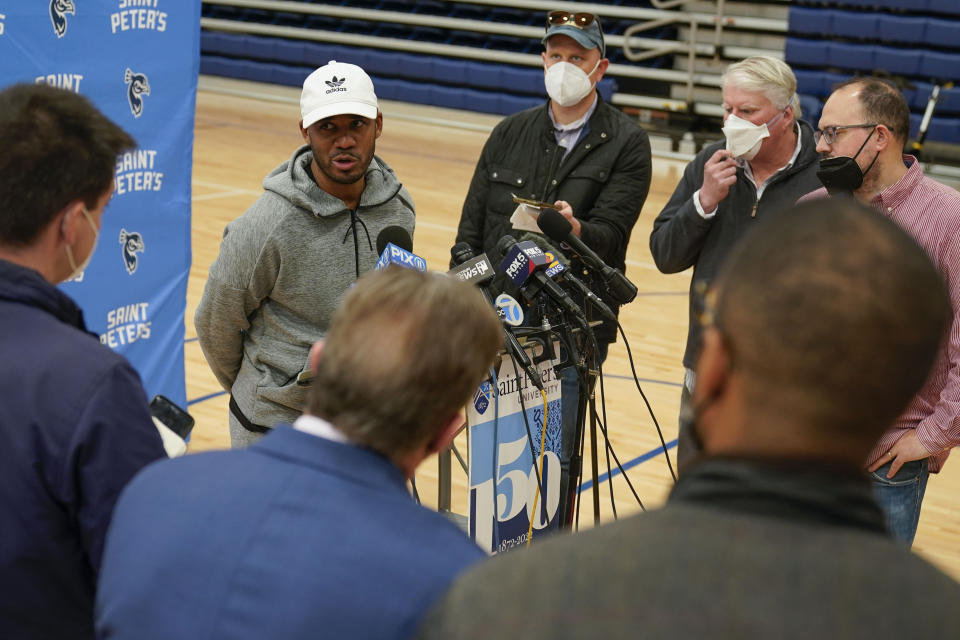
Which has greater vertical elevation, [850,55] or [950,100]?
[850,55]

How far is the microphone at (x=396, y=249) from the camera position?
231 centimetres

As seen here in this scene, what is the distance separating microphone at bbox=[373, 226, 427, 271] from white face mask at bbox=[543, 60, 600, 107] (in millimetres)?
862

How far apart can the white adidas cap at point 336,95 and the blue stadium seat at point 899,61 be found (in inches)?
362

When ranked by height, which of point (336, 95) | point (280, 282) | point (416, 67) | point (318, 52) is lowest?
point (280, 282)

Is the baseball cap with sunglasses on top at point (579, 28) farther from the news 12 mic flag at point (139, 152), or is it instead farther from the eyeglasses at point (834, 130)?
the news 12 mic flag at point (139, 152)

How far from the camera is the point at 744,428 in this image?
0.91 meters

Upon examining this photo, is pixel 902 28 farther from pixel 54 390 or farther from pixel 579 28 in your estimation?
pixel 54 390

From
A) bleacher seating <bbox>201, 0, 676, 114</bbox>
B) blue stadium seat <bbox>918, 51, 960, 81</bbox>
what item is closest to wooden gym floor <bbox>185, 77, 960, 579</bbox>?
bleacher seating <bbox>201, 0, 676, 114</bbox>

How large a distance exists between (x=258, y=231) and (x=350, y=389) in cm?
150

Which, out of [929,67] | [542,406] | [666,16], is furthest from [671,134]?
[542,406]

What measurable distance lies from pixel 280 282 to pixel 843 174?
4.49ft

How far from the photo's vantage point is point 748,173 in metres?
3.03

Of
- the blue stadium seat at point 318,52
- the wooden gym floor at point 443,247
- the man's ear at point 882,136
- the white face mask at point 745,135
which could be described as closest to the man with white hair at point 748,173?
the white face mask at point 745,135

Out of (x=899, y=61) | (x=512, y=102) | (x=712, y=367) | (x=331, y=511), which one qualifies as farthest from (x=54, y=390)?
(x=512, y=102)
